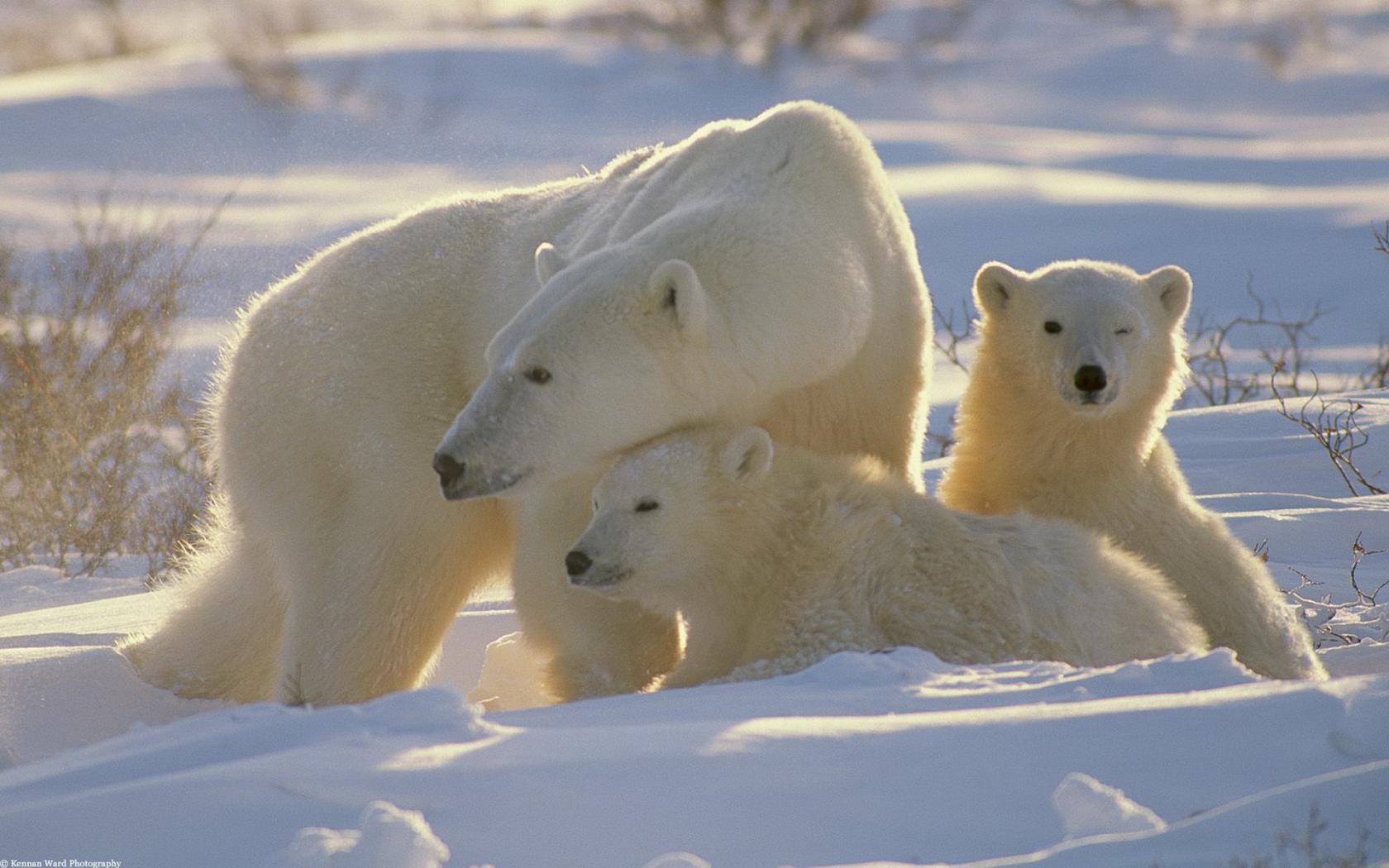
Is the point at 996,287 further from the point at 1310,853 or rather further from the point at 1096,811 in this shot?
the point at 1310,853

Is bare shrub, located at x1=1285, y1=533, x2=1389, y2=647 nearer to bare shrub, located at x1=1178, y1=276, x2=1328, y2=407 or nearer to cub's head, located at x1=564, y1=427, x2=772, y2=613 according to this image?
cub's head, located at x1=564, y1=427, x2=772, y2=613

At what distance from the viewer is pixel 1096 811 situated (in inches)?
90.5

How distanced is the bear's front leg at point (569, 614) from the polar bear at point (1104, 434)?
1.14 metres

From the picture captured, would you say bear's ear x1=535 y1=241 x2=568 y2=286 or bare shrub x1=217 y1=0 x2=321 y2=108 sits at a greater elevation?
bare shrub x1=217 y1=0 x2=321 y2=108

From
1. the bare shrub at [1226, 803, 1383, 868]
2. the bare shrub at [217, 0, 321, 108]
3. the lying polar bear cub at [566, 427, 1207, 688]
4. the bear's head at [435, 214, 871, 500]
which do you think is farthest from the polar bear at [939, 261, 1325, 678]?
the bare shrub at [217, 0, 321, 108]

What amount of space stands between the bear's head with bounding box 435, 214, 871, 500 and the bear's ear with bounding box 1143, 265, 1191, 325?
1.33m

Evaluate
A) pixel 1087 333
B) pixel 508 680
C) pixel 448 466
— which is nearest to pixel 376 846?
pixel 448 466

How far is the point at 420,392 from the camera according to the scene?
4.32 meters

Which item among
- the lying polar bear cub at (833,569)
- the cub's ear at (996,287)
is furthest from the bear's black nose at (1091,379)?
the lying polar bear cub at (833,569)

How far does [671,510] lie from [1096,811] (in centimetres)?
169

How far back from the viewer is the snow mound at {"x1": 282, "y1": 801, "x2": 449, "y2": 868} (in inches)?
87.7

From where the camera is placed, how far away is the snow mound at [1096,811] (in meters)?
2.29

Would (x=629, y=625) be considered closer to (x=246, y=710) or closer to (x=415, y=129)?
(x=246, y=710)

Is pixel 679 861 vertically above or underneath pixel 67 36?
underneath
